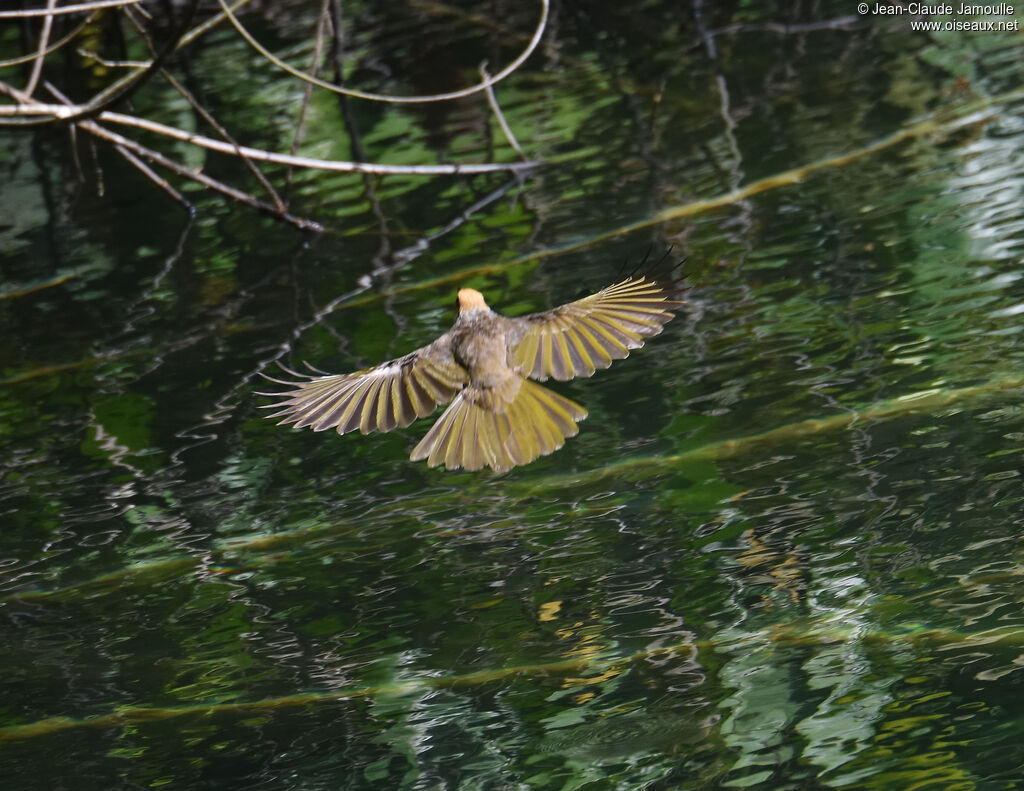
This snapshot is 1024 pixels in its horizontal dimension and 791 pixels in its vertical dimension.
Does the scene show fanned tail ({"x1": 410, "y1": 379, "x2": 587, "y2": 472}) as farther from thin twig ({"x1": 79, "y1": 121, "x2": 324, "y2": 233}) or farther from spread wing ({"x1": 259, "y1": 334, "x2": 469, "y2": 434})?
thin twig ({"x1": 79, "y1": 121, "x2": 324, "y2": 233})

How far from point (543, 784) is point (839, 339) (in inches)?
70.8

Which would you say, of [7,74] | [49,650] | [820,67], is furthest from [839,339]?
[7,74]

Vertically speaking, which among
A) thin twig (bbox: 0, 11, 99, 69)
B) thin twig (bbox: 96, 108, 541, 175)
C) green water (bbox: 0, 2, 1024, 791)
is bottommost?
green water (bbox: 0, 2, 1024, 791)

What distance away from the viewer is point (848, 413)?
314cm

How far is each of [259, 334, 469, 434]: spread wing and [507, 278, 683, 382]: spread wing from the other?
20 centimetres

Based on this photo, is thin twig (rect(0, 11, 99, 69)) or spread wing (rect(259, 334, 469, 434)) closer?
spread wing (rect(259, 334, 469, 434))

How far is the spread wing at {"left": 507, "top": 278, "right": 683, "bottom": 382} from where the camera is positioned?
3178mm

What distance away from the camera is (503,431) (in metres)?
3.16

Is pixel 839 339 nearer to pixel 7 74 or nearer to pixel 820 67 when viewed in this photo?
pixel 820 67

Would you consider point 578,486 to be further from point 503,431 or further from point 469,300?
point 469,300

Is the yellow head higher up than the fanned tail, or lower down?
higher up

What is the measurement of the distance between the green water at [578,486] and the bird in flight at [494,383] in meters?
0.16

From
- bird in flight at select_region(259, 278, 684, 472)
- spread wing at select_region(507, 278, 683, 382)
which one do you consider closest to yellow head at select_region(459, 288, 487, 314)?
bird in flight at select_region(259, 278, 684, 472)

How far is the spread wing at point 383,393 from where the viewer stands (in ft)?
10.5
